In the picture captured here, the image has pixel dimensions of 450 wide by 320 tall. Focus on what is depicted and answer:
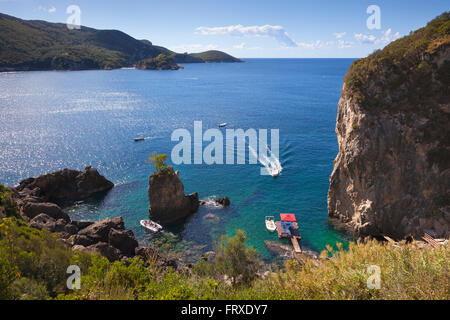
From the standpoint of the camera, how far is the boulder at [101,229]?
1281 inches

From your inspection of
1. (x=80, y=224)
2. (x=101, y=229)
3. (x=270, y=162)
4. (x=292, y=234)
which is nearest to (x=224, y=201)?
(x=292, y=234)

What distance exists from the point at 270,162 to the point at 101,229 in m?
37.8

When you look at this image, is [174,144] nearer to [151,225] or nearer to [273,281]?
[151,225]

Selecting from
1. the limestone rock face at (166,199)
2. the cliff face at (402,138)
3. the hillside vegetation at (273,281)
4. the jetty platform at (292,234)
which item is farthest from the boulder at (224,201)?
the hillside vegetation at (273,281)

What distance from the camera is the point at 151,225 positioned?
38.2 meters

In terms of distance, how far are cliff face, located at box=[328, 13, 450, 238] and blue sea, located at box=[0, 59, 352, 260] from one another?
7561mm

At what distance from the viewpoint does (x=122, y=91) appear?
138625mm

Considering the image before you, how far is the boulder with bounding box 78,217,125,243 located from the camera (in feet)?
107

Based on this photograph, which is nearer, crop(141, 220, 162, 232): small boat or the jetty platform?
the jetty platform

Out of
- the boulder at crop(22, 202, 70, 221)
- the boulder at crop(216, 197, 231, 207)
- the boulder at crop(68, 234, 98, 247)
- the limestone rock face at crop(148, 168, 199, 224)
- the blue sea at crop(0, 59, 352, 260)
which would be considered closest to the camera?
the boulder at crop(68, 234, 98, 247)

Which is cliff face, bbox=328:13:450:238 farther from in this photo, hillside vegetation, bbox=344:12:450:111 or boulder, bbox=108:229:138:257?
boulder, bbox=108:229:138:257

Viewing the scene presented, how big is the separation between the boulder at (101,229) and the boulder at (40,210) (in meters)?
5.81

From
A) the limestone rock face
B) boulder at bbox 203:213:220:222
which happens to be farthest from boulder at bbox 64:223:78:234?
boulder at bbox 203:213:220:222

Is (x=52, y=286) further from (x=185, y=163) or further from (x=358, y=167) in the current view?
(x=185, y=163)
